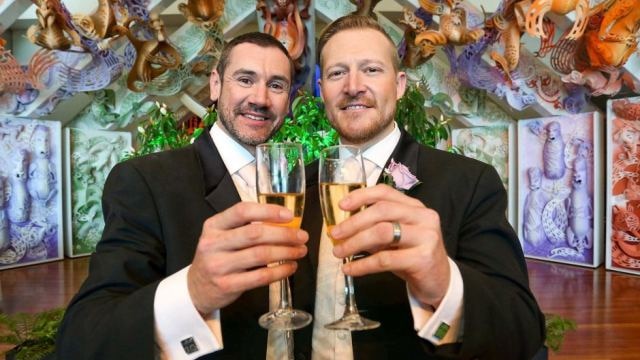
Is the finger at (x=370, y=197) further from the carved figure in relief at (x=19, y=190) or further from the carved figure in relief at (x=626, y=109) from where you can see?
the carved figure in relief at (x=19, y=190)

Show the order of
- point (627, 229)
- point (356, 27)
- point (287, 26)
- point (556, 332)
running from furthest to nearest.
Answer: point (627, 229), point (287, 26), point (556, 332), point (356, 27)

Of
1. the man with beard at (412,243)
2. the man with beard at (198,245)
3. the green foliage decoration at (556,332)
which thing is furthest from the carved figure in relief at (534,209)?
the man with beard at (198,245)

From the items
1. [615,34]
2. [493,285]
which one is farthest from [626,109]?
[493,285]

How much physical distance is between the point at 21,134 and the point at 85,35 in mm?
2099

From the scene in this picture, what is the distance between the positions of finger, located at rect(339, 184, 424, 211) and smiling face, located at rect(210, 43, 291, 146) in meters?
0.94

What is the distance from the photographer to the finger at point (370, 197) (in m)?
0.83

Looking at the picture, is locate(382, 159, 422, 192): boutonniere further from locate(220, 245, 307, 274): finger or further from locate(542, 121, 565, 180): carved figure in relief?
locate(542, 121, 565, 180): carved figure in relief

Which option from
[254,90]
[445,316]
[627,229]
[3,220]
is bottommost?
[627,229]

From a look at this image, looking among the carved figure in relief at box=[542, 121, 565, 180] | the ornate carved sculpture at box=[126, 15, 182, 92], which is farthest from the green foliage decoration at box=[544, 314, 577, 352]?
the ornate carved sculpture at box=[126, 15, 182, 92]

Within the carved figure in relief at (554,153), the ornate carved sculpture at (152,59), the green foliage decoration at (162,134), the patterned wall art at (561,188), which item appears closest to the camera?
the green foliage decoration at (162,134)

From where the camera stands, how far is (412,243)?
2.66 feet

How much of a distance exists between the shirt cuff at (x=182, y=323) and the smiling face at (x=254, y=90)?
0.89m

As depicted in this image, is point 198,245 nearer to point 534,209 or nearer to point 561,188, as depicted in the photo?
point 561,188

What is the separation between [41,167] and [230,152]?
6512 mm
